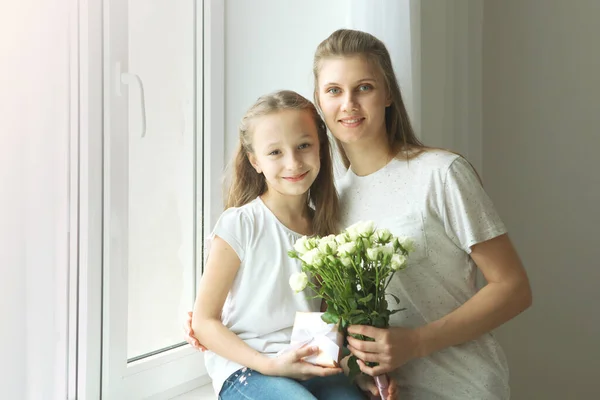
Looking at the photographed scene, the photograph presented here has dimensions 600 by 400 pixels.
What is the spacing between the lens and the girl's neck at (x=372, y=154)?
5.55 ft

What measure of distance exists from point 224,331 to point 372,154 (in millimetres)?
599

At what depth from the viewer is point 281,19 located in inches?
87.1

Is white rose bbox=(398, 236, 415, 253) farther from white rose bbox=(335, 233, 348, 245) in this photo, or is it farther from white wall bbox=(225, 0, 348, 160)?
white wall bbox=(225, 0, 348, 160)

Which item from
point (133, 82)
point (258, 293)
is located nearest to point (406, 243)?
point (258, 293)

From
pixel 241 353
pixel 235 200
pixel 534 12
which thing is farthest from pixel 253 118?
pixel 534 12

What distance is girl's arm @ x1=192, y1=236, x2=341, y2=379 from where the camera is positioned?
4.46 feet

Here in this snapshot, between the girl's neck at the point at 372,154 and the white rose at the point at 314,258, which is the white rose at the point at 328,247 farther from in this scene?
the girl's neck at the point at 372,154

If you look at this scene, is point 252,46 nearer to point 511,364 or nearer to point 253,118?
point 253,118

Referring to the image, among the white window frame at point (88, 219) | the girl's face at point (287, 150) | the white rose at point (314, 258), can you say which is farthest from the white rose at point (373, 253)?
the white window frame at point (88, 219)

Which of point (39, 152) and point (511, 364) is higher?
point (39, 152)

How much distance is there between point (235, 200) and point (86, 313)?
0.46 meters

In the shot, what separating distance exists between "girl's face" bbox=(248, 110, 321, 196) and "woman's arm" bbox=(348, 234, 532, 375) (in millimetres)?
395

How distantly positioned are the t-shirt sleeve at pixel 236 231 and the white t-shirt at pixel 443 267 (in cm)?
34

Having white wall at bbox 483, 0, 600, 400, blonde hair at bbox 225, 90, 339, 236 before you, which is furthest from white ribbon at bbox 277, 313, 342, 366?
white wall at bbox 483, 0, 600, 400
